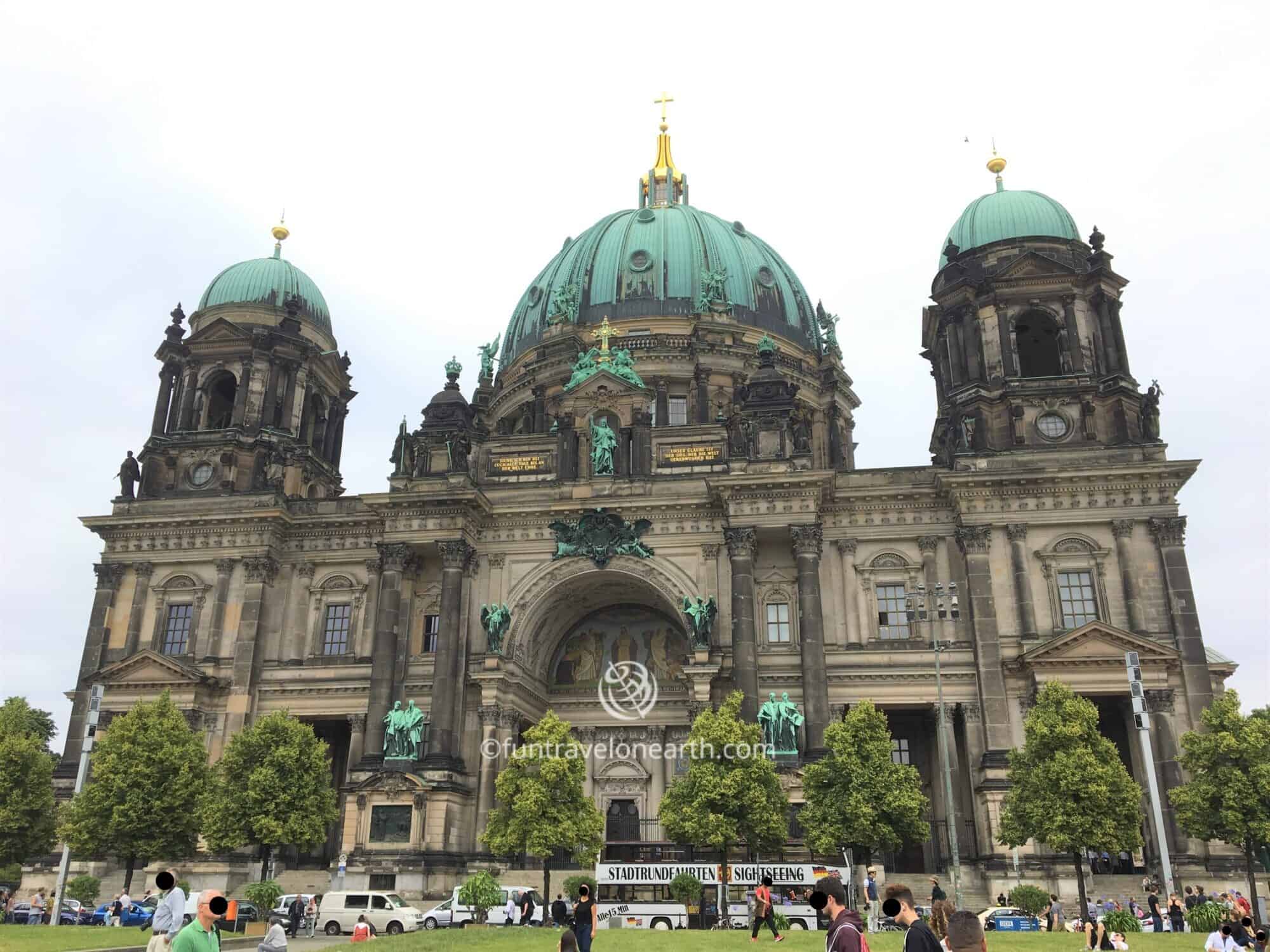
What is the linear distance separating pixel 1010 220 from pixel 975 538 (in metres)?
16.6

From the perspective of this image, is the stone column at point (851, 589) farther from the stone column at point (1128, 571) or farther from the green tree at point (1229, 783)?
the green tree at point (1229, 783)

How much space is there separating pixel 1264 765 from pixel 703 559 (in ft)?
72.6

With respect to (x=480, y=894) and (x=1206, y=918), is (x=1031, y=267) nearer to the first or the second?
(x=1206, y=918)

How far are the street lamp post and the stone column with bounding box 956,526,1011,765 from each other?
1060 mm

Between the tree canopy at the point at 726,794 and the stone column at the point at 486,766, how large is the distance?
9.89m

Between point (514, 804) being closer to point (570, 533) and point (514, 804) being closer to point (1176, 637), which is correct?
point (570, 533)

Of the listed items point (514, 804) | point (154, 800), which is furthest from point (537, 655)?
point (154, 800)

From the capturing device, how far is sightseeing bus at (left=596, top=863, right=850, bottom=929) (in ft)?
113

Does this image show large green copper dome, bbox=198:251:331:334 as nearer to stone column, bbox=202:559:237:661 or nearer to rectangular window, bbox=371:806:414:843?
stone column, bbox=202:559:237:661

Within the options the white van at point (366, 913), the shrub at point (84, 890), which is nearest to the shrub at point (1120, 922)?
the white van at point (366, 913)

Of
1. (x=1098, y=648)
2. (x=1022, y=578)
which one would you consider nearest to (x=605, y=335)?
(x=1022, y=578)

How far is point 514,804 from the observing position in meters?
38.0

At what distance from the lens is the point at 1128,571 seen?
43.6m

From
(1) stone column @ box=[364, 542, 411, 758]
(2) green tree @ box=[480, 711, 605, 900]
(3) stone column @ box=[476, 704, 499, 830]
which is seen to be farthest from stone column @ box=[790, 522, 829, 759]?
(1) stone column @ box=[364, 542, 411, 758]
